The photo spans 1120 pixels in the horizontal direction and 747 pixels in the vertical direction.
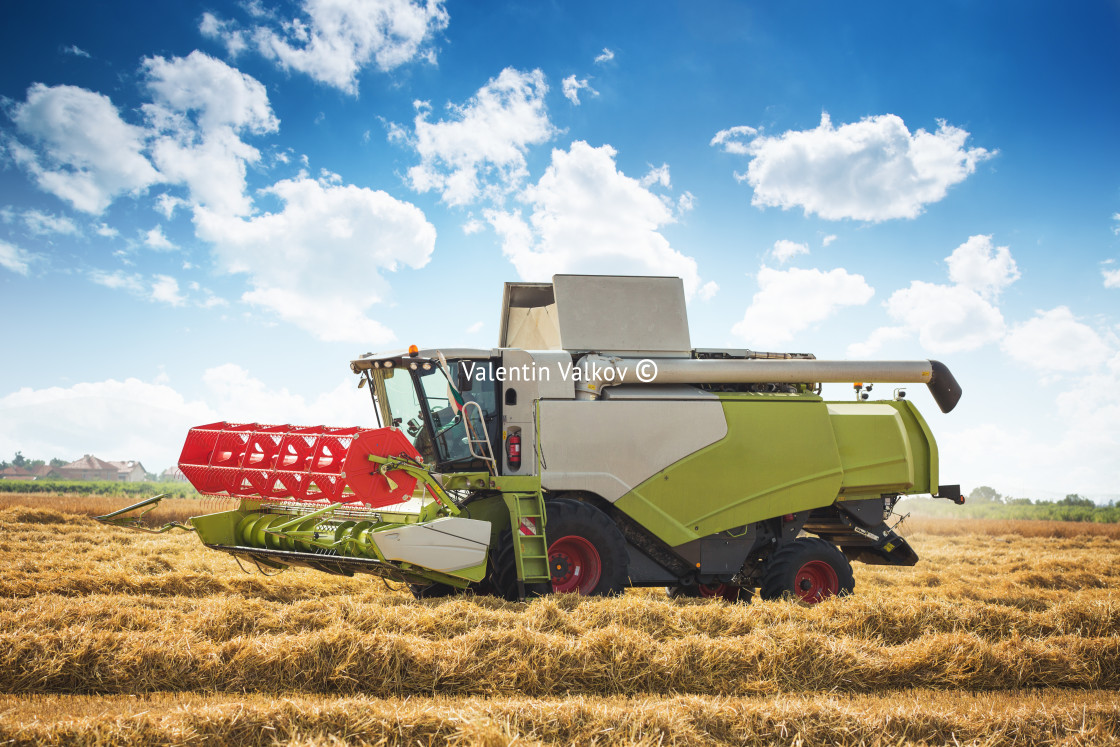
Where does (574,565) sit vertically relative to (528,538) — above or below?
below

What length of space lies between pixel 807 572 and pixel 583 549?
2780 mm

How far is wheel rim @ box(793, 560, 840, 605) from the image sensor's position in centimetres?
810

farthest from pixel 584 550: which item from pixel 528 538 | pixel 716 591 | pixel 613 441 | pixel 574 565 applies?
pixel 716 591

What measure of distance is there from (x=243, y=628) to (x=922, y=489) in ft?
25.0

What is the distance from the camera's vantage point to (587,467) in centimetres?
755

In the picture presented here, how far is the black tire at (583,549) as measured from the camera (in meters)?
7.20

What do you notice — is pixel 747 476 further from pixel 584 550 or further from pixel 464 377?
pixel 464 377

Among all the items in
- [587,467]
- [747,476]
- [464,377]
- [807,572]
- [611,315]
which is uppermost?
[611,315]

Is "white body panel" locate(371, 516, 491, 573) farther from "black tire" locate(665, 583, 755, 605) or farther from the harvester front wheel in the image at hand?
"black tire" locate(665, 583, 755, 605)

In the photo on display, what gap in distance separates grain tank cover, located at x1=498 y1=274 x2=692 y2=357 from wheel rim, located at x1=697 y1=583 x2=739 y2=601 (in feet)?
9.03

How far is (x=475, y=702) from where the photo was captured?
4.16 metres

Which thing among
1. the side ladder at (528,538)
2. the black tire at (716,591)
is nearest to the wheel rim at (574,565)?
the side ladder at (528,538)

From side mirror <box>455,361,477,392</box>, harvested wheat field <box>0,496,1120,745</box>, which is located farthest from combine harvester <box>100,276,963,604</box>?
harvested wheat field <box>0,496,1120,745</box>

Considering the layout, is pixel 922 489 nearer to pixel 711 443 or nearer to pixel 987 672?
pixel 711 443
